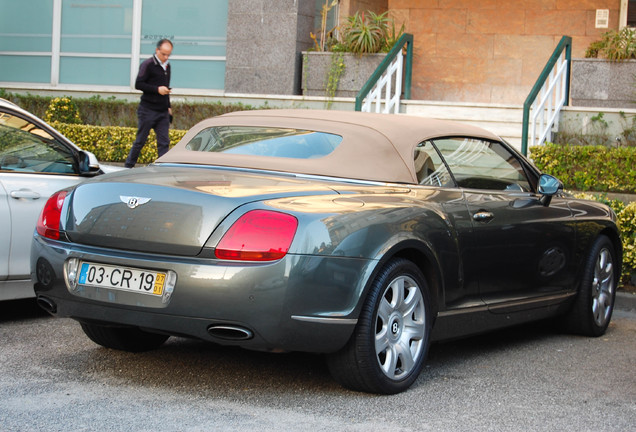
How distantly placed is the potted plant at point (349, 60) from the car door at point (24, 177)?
906 cm

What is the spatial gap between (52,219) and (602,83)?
11374 millimetres

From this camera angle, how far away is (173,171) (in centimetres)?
513

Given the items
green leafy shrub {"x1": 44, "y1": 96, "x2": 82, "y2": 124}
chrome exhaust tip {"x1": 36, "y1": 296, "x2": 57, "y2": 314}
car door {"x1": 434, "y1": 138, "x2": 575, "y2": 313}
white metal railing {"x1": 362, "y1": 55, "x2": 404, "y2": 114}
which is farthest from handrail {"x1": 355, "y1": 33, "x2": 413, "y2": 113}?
chrome exhaust tip {"x1": 36, "y1": 296, "x2": 57, "y2": 314}

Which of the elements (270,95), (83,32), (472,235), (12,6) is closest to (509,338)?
(472,235)

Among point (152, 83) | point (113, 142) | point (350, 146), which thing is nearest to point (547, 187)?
point (350, 146)

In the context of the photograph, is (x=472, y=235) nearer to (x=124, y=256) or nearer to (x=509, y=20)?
(x=124, y=256)

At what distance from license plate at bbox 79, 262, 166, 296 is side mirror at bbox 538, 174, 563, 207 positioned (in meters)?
2.89

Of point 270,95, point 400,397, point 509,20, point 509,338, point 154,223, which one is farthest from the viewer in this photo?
point 509,20

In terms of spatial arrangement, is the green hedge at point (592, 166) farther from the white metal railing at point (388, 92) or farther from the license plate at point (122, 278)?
the license plate at point (122, 278)

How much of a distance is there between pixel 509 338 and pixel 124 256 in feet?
10.7

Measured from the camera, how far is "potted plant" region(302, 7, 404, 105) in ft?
51.5

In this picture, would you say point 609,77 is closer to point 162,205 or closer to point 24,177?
point 24,177

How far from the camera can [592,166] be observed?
12.6 metres

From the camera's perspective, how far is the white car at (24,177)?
20.5ft
